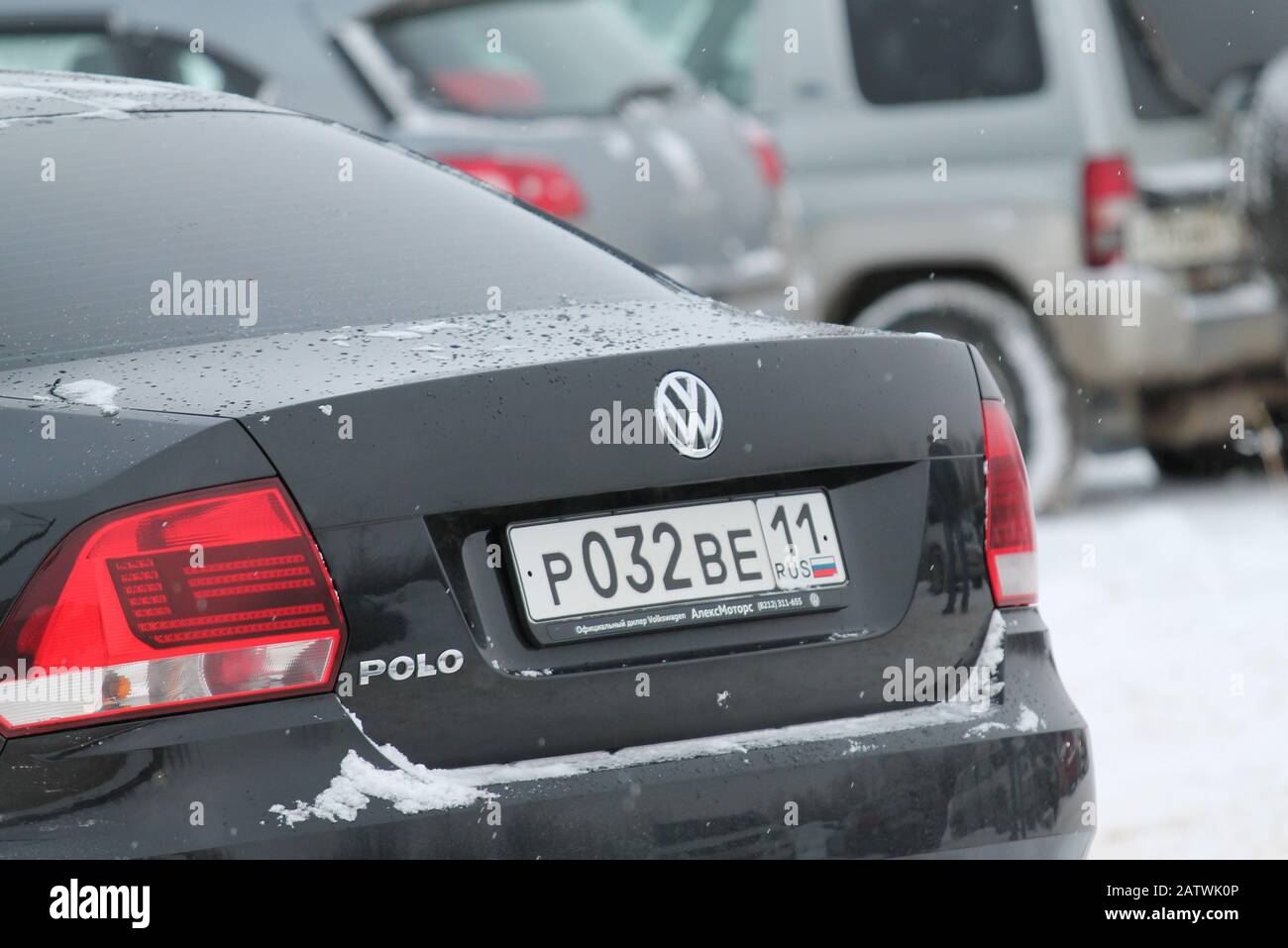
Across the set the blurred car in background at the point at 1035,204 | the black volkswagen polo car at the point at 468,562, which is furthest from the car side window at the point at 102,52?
the black volkswagen polo car at the point at 468,562

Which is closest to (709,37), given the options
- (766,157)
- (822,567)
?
(766,157)

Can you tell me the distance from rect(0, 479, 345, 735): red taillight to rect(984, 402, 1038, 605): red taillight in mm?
954

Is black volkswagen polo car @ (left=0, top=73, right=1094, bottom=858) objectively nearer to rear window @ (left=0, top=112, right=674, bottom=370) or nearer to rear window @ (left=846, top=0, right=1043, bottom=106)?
rear window @ (left=0, top=112, right=674, bottom=370)

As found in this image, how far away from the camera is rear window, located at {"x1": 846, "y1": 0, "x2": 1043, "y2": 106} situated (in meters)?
8.20

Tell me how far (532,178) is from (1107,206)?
2258mm

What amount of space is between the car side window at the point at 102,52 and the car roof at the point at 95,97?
9.86 feet

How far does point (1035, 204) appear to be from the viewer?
8.08 m

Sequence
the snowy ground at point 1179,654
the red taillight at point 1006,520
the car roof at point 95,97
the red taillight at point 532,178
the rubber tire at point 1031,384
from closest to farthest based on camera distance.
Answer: the red taillight at point 1006,520 → the car roof at point 95,97 → the snowy ground at point 1179,654 → the red taillight at point 532,178 → the rubber tire at point 1031,384

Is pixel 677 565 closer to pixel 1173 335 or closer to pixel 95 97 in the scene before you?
pixel 95 97

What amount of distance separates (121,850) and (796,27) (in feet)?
21.9

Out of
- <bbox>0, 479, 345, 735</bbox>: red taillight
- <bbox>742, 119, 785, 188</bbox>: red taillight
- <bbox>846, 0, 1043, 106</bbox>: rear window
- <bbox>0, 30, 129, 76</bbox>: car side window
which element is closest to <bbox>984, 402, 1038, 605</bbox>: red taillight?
<bbox>0, 479, 345, 735</bbox>: red taillight

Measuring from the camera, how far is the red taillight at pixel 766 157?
791 centimetres

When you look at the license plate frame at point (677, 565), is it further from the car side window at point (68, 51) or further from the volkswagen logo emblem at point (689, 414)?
the car side window at point (68, 51)

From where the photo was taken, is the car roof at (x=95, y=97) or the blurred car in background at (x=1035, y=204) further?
the blurred car in background at (x=1035, y=204)
